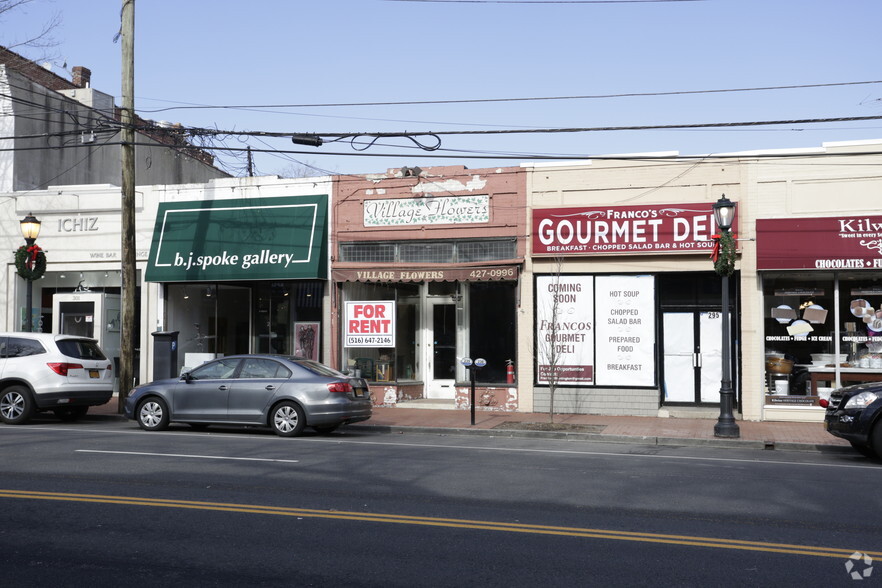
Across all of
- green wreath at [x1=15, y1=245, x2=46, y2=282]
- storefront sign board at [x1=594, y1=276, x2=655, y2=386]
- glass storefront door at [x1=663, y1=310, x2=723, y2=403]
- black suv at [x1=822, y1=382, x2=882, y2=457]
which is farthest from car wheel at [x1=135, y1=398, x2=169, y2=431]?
black suv at [x1=822, y1=382, x2=882, y2=457]

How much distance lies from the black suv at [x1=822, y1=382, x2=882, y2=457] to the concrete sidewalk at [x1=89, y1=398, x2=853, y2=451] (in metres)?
1.63

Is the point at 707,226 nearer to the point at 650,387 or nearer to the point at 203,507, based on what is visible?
the point at 650,387

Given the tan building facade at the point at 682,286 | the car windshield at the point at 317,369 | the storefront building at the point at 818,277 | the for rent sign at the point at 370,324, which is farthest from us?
the for rent sign at the point at 370,324

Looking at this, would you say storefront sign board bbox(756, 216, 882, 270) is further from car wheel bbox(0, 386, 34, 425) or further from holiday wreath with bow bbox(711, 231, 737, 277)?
car wheel bbox(0, 386, 34, 425)

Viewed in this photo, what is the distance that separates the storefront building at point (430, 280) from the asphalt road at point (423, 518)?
7256 mm

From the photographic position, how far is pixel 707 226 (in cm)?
1805

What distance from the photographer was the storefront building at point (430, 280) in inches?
774

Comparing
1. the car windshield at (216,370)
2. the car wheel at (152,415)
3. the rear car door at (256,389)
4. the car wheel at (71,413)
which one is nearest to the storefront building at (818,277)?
the rear car door at (256,389)

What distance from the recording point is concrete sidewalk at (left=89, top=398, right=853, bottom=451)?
14.8 meters

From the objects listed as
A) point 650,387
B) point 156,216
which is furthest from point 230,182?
point 650,387

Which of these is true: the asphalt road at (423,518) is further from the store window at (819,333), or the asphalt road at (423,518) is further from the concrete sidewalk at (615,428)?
the store window at (819,333)

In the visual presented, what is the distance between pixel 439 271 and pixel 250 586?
1433cm

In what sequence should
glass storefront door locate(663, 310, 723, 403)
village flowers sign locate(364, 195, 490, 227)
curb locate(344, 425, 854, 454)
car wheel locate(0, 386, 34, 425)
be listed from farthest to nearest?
village flowers sign locate(364, 195, 490, 227), glass storefront door locate(663, 310, 723, 403), car wheel locate(0, 386, 34, 425), curb locate(344, 425, 854, 454)

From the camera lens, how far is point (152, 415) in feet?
51.3
